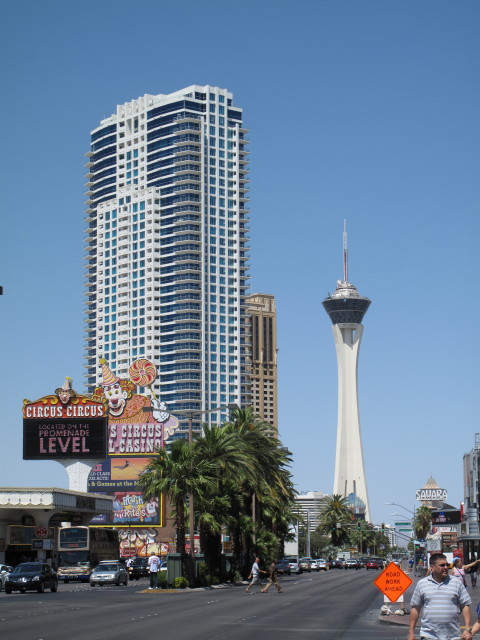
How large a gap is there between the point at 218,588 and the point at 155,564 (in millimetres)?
3604

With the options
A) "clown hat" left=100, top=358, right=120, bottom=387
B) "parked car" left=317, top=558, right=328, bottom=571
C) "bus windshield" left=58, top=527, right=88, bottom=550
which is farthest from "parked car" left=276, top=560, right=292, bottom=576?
"clown hat" left=100, top=358, right=120, bottom=387

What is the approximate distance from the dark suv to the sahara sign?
2937 cm

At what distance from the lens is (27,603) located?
131 ft

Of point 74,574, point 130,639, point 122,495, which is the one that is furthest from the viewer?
point 122,495

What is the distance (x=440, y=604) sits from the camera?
43.7 feet

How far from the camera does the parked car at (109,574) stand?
62.6 meters

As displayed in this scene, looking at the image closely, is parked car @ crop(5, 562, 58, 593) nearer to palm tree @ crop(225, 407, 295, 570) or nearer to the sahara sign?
palm tree @ crop(225, 407, 295, 570)

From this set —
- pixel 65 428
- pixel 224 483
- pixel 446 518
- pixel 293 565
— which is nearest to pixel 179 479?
pixel 224 483

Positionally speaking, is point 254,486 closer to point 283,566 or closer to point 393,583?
point 283,566

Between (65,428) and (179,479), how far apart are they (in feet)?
176

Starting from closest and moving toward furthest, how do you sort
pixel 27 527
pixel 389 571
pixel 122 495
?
pixel 389 571 → pixel 27 527 → pixel 122 495

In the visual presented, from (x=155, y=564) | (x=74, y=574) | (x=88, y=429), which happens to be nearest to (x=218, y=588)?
(x=155, y=564)

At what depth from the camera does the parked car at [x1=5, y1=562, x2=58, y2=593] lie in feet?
163

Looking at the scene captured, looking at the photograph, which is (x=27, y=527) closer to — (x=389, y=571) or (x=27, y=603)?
(x=27, y=603)
